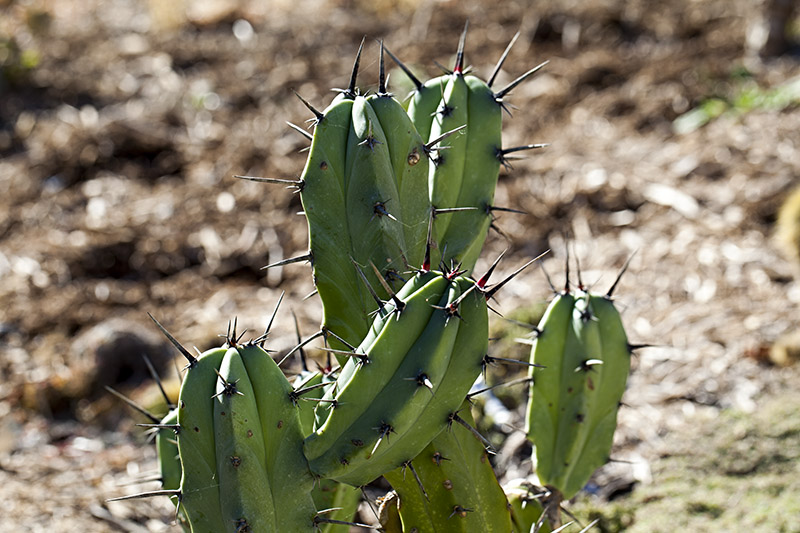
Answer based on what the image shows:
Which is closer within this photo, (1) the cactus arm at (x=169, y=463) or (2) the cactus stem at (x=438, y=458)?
(2) the cactus stem at (x=438, y=458)

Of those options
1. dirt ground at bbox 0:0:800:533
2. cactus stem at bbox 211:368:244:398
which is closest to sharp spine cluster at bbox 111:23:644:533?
cactus stem at bbox 211:368:244:398

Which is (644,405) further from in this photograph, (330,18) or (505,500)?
(330,18)

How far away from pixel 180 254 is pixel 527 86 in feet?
11.4

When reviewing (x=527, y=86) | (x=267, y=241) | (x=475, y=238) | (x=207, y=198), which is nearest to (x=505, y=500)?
(x=475, y=238)

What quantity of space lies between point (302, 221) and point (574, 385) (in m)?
3.42

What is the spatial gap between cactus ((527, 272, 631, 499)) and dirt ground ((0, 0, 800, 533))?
515 mm

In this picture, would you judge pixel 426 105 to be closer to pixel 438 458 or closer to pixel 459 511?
pixel 438 458

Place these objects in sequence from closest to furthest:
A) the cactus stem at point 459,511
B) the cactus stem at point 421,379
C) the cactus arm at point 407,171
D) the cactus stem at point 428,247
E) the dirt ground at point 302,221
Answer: the cactus stem at point 421,379
the cactus stem at point 428,247
the cactus arm at point 407,171
the cactus stem at point 459,511
the dirt ground at point 302,221

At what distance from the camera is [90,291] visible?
4797mm

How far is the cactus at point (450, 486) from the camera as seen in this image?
1789 millimetres

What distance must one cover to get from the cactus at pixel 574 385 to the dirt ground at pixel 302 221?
0.51 m

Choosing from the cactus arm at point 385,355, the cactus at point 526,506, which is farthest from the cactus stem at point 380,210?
the cactus at point 526,506

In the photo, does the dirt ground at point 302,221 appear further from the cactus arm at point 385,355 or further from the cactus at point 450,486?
the cactus arm at point 385,355

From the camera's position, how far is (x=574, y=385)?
6.88ft
